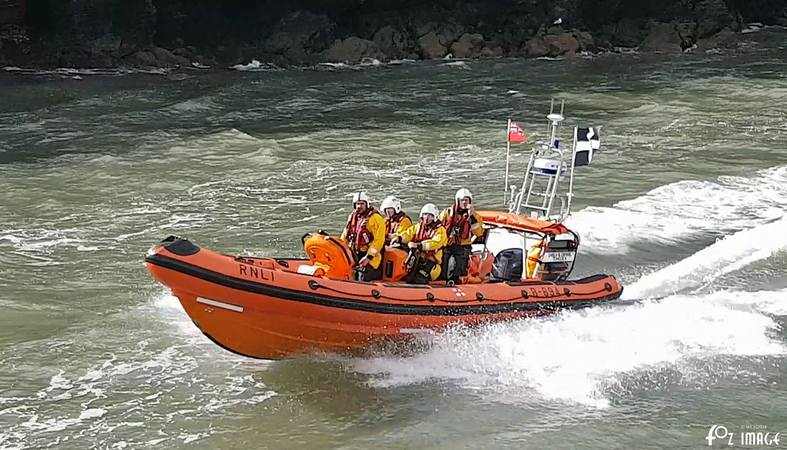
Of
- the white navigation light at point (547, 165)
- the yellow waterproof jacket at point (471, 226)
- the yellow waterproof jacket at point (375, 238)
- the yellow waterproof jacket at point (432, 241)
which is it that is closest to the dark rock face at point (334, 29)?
the white navigation light at point (547, 165)

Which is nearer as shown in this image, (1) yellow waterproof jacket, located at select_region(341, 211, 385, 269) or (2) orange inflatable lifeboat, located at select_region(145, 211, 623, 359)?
(2) orange inflatable lifeboat, located at select_region(145, 211, 623, 359)

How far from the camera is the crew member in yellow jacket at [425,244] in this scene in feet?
29.2

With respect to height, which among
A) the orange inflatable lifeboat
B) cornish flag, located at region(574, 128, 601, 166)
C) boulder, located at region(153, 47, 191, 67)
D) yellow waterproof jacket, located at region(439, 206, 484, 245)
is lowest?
the orange inflatable lifeboat

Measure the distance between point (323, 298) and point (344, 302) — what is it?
0.57 ft

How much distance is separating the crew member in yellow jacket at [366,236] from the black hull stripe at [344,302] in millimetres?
625

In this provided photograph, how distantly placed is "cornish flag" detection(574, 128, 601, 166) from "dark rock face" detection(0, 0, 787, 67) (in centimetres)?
1969

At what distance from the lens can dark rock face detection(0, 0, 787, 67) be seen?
89.2 feet

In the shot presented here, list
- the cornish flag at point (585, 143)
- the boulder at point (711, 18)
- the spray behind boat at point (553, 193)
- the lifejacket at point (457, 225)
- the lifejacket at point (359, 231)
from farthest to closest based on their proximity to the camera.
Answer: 1. the boulder at point (711, 18)
2. the cornish flag at point (585, 143)
3. the spray behind boat at point (553, 193)
4. the lifejacket at point (457, 225)
5. the lifejacket at point (359, 231)

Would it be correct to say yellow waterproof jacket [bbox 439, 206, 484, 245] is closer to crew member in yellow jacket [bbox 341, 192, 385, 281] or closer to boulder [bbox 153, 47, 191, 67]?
crew member in yellow jacket [bbox 341, 192, 385, 281]

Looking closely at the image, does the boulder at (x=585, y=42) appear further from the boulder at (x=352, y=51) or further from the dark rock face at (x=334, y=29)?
the boulder at (x=352, y=51)

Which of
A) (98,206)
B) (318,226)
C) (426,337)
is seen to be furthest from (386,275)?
(98,206)

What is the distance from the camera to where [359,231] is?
8.63 meters

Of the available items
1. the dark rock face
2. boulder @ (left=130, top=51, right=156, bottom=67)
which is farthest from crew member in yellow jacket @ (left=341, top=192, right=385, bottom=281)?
the dark rock face

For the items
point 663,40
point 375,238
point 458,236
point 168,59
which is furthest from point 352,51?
point 375,238
